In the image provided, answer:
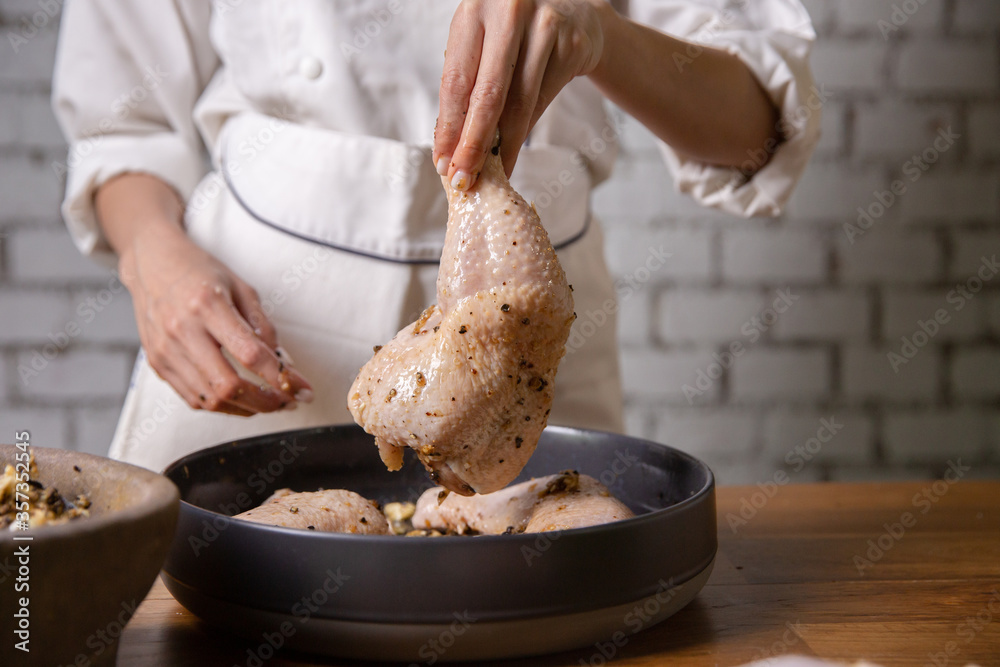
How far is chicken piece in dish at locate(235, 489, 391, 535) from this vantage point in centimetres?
80

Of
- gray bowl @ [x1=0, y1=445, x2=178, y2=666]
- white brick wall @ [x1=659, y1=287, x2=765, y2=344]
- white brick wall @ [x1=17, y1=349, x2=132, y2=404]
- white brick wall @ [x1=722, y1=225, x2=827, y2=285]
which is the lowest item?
white brick wall @ [x1=17, y1=349, x2=132, y2=404]

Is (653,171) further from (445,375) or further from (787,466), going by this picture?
(445,375)

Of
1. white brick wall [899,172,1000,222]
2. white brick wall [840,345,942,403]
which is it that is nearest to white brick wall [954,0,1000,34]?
white brick wall [899,172,1000,222]

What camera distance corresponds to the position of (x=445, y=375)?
76 cm

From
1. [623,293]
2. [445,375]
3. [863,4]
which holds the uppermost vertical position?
[863,4]

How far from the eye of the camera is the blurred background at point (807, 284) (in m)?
1.98

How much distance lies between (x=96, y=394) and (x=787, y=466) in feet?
5.64

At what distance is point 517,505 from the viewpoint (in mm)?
932

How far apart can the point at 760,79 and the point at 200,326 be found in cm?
83

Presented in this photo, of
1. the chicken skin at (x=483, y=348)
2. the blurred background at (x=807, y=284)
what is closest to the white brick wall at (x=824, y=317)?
the blurred background at (x=807, y=284)

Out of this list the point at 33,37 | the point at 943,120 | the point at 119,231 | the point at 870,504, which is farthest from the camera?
the point at 943,120

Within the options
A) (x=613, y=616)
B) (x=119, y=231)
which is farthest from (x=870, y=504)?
(x=119, y=231)

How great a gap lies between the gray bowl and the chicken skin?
26 cm

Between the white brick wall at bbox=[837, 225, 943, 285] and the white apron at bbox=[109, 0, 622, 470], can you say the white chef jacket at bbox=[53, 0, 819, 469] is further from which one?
the white brick wall at bbox=[837, 225, 943, 285]
